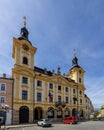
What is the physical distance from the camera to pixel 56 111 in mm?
50656

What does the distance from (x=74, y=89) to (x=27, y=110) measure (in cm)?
2180

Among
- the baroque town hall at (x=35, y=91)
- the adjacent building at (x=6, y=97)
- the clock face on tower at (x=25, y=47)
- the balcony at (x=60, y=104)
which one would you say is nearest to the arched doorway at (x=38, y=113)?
the baroque town hall at (x=35, y=91)

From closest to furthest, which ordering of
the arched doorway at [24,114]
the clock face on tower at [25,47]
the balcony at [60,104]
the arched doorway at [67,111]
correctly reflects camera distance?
the arched doorway at [24,114] < the clock face on tower at [25,47] < the balcony at [60,104] < the arched doorway at [67,111]

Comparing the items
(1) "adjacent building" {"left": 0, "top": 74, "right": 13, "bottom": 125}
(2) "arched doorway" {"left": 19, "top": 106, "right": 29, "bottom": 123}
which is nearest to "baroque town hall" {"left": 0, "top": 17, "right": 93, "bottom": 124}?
(2) "arched doorway" {"left": 19, "top": 106, "right": 29, "bottom": 123}

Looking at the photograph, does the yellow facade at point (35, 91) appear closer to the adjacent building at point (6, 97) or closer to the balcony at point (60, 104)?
the balcony at point (60, 104)

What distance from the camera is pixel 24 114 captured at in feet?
140

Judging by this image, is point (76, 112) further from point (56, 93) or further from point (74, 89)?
point (56, 93)


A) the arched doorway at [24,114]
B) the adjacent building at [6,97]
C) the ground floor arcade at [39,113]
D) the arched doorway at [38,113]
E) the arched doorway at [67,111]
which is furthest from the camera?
the arched doorway at [67,111]

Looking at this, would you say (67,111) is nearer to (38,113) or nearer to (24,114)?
(38,113)

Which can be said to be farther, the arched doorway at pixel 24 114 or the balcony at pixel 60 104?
the balcony at pixel 60 104

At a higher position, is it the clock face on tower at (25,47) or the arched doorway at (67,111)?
the clock face on tower at (25,47)

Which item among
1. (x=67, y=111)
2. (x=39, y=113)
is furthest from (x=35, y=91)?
(x=67, y=111)

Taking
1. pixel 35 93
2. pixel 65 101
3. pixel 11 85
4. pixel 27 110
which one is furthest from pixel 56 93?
pixel 11 85

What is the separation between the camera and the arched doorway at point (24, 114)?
42.0 metres
